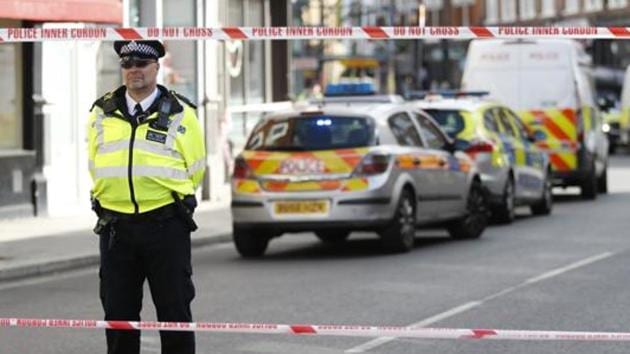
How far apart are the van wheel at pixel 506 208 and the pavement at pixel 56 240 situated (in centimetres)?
350

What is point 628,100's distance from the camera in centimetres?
4750

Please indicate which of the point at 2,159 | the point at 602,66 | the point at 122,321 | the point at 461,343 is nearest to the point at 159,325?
the point at 122,321

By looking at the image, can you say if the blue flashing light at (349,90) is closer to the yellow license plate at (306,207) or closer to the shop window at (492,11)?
the yellow license plate at (306,207)

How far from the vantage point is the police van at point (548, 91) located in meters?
24.8

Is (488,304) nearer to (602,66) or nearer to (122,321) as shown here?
(122,321)

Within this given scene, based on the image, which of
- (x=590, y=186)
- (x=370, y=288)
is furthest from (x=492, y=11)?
(x=370, y=288)

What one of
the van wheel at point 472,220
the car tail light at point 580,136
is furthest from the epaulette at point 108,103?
the car tail light at point 580,136

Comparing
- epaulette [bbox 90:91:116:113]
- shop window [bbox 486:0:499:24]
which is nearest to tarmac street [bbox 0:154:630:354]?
epaulette [bbox 90:91:116:113]

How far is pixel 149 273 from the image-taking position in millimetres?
7109

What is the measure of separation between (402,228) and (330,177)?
111 cm

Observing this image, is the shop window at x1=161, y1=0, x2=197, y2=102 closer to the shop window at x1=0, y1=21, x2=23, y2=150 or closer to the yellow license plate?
the shop window at x1=0, y1=21, x2=23, y2=150

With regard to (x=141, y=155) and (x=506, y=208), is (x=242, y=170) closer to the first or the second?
(x=506, y=208)

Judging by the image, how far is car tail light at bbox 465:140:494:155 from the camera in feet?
64.7

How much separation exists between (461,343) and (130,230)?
3.35m
